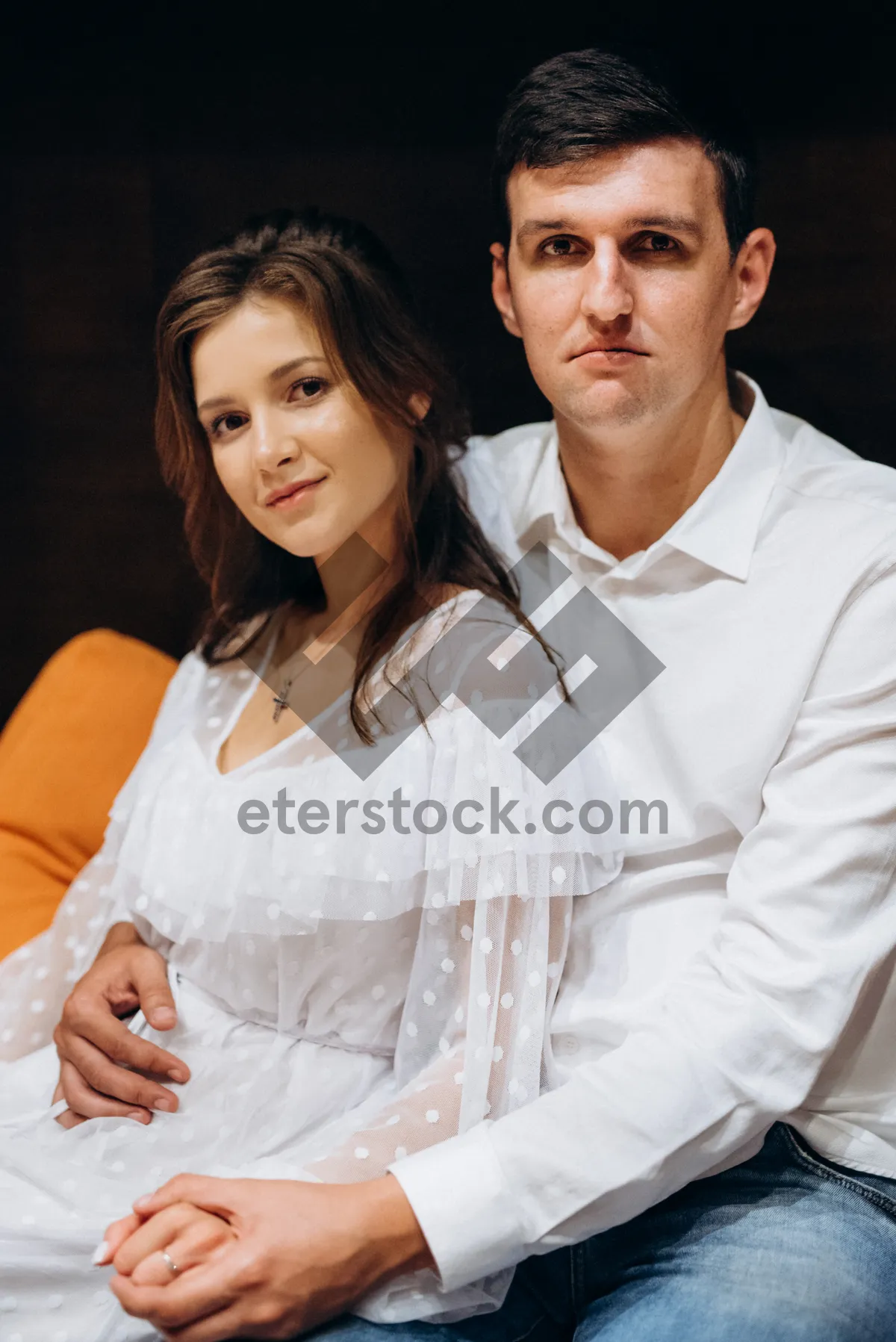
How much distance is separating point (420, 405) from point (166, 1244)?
931mm

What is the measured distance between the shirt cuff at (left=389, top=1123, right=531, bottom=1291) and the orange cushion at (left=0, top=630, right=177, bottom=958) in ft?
2.59

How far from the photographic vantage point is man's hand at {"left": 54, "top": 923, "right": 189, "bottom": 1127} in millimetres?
1370

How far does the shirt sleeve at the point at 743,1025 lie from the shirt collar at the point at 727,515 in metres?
0.15

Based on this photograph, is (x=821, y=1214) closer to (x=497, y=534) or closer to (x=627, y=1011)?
(x=627, y=1011)

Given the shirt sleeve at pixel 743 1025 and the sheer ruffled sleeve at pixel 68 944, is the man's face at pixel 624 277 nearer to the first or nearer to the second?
the shirt sleeve at pixel 743 1025

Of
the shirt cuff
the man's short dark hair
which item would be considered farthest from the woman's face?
the shirt cuff

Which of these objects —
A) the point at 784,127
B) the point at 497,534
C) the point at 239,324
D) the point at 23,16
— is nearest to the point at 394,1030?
the point at 497,534

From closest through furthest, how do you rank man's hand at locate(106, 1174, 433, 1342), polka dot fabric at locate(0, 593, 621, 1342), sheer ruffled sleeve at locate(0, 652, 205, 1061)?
man's hand at locate(106, 1174, 433, 1342)
polka dot fabric at locate(0, 593, 621, 1342)
sheer ruffled sleeve at locate(0, 652, 205, 1061)

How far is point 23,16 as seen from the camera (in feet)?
6.15

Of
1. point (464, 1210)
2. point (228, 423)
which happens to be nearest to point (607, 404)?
point (228, 423)

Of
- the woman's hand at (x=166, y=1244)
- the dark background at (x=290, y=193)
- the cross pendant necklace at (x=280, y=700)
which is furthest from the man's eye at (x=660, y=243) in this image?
the woman's hand at (x=166, y=1244)

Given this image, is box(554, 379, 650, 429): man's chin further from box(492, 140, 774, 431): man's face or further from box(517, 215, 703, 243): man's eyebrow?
box(517, 215, 703, 243): man's eyebrow

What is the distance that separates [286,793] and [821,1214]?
28.4 inches

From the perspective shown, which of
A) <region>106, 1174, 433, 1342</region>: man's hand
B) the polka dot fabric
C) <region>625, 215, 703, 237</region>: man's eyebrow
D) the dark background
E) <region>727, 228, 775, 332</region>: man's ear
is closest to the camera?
<region>106, 1174, 433, 1342</region>: man's hand
